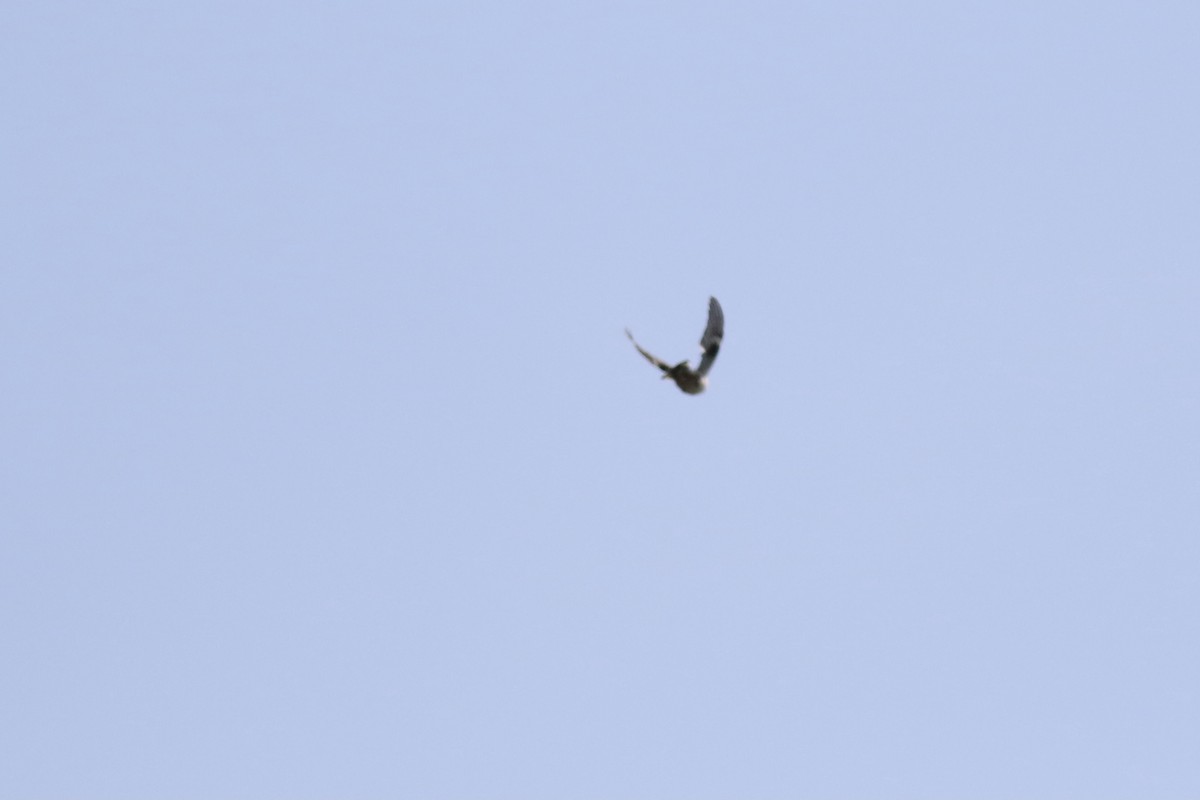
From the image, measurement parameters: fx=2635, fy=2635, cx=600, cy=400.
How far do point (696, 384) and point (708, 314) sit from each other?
2.84 metres

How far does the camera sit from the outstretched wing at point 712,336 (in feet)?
277

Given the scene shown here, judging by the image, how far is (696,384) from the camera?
84000 millimetres

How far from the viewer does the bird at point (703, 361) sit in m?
83.2

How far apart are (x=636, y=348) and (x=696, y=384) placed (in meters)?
3.00

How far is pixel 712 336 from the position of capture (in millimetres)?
85062

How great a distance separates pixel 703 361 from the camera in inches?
3329

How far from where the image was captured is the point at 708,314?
8562 centimetres

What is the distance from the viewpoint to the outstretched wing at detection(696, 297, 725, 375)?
277 feet

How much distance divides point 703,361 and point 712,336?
1005mm

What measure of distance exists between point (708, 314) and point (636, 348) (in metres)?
4.50

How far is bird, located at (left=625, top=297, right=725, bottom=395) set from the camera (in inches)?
3278
